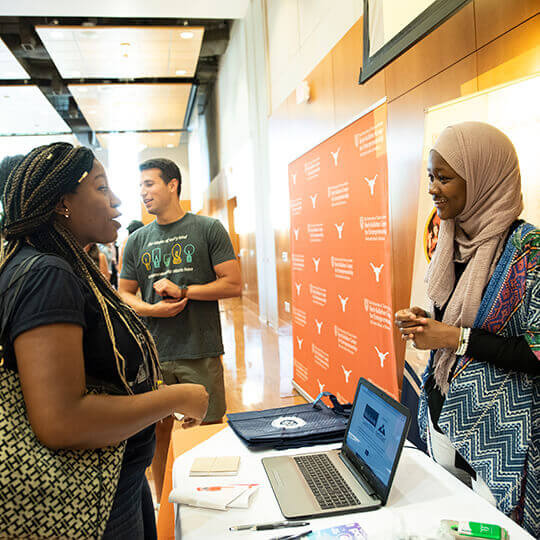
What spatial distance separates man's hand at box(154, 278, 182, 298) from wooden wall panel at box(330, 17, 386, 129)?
73.6 inches

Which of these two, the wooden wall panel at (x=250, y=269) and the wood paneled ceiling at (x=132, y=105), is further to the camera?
the wood paneled ceiling at (x=132, y=105)

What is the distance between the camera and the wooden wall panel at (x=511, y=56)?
2.03 metres

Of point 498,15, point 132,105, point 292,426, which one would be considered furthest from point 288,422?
point 132,105

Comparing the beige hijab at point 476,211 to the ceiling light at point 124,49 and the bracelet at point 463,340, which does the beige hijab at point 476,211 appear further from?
the ceiling light at point 124,49

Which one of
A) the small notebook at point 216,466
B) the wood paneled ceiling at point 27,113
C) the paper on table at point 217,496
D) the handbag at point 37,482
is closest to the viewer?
the handbag at point 37,482

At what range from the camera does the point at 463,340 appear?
142cm

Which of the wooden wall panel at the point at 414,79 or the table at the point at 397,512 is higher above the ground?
the wooden wall panel at the point at 414,79

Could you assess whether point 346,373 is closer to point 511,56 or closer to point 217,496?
point 511,56

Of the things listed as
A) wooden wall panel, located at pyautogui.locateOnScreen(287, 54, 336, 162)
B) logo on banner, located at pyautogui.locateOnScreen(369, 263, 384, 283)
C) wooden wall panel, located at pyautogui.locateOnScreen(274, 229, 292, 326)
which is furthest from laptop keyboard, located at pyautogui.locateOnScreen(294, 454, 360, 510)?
wooden wall panel, located at pyautogui.locateOnScreen(274, 229, 292, 326)

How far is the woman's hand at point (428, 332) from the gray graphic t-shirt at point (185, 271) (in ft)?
3.93

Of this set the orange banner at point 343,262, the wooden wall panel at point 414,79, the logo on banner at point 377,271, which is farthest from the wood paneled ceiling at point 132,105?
the logo on banner at point 377,271

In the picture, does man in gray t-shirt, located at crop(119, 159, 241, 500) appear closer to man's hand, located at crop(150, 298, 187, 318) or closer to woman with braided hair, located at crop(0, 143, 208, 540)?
man's hand, located at crop(150, 298, 187, 318)

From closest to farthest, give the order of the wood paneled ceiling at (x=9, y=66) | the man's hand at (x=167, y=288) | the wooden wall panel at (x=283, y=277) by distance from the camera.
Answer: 1. the man's hand at (x=167, y=288)
2. the wooden wall panel at (x=283, y=277)
3. the wood paneled ceiling at (x=9, y=66)

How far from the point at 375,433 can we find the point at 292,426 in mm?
388
